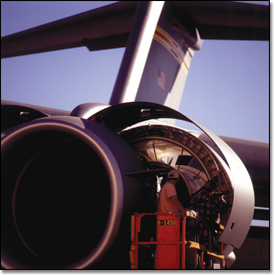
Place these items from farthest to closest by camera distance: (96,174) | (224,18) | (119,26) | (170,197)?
(119,26), (224,18), (170,197), (96,174)

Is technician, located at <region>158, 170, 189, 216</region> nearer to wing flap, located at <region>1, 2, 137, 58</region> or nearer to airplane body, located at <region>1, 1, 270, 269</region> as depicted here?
airplane body, located at <region>1, 1, 270, 269</region>

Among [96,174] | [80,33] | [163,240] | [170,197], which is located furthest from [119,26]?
[163,240]

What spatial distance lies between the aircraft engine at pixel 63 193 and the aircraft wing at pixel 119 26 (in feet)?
17.0

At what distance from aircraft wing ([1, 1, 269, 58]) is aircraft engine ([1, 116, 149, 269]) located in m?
5.19

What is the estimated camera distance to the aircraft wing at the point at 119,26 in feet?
24.3

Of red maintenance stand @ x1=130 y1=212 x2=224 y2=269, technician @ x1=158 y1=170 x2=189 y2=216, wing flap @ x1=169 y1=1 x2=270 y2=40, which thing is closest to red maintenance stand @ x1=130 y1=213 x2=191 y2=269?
red maintenance stand @ x1=130 y1=212 x2=224 y2=269

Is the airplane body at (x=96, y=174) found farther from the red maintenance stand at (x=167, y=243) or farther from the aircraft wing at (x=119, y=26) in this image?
the aircraft wing at (x=119, y=26)

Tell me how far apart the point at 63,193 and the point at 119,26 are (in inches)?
224

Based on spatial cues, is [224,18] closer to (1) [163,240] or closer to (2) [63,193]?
(1) [163,240]

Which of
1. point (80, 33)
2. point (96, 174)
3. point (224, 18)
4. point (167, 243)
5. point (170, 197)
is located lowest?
point (167, 243)

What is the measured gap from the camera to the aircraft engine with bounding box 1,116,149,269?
2951 mm

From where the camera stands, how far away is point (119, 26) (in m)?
8.20

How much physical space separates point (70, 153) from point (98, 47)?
5670 mm

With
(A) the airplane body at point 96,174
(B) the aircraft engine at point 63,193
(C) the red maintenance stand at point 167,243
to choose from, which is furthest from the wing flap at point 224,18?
(C) the red maintenance stand at point 167,243
